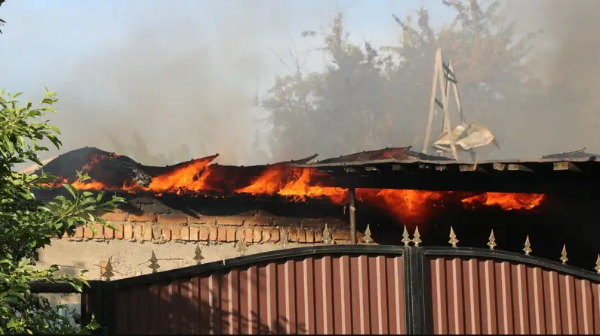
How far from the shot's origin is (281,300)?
5.74m

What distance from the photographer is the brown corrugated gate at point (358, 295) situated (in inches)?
217

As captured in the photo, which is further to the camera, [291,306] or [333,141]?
[333,141]

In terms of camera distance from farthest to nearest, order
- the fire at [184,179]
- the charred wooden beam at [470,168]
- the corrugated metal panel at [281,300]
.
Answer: the fire at [184,179] → the charred wooden beam at [470,168] → the corrugated metal panel at [281,300]

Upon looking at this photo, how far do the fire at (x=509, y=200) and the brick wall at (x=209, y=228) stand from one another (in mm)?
2054

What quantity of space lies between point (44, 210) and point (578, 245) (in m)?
7.44

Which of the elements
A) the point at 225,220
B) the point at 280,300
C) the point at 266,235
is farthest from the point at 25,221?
the point at 266,235

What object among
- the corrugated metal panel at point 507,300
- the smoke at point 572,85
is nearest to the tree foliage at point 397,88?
the smoke at point 572,85

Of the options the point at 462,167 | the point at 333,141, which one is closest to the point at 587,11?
the point at 333,141

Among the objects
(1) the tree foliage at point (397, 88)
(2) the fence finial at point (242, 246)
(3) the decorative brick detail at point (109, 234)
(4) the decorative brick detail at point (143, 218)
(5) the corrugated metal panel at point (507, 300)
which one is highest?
(1) the tree foliage at point (397, 88)

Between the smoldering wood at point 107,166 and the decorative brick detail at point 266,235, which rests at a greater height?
the smoldering wood at point 107,166

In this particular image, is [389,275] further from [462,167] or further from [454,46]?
[454,46]

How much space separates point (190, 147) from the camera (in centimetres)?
1526

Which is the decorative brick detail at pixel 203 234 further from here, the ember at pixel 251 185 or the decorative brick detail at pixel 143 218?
the decorative brick detail at pixel 143 218

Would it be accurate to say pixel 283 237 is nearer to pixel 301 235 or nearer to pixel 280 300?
pixel 301 235
